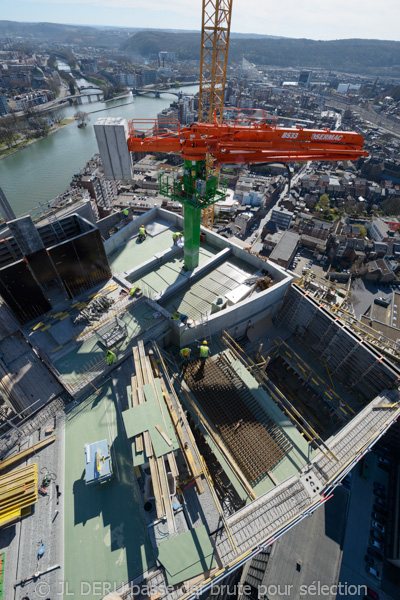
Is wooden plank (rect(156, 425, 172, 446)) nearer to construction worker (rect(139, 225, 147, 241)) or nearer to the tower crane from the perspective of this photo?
the tower crane

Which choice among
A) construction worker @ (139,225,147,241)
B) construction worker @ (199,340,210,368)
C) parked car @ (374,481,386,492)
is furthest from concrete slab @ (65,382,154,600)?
parked car @ (374,481,386,492)

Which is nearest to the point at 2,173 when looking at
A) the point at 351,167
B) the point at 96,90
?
the point at 351,167

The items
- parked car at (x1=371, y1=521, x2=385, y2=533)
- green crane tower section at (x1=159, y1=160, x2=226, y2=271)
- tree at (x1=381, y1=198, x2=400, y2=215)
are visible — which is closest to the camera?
green crane tower section at (x1=159, y1=160, x2=226, y2=271)

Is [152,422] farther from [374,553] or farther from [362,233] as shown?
[362,233]

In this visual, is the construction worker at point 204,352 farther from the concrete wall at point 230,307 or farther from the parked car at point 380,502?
the parked car at point 380,502

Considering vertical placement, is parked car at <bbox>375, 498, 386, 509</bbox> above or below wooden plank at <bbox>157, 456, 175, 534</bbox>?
below

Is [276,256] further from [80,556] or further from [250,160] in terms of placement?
[80,556]

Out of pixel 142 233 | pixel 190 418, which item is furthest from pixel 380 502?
pixel 142 233
